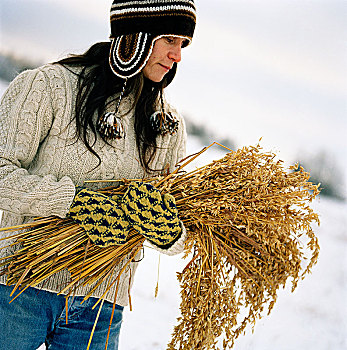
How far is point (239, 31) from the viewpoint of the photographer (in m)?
2.85

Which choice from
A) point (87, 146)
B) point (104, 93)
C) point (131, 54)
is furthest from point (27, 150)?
point (131, 54)

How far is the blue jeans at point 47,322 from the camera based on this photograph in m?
1.13

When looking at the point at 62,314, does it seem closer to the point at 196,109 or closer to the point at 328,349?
the point at 196,109

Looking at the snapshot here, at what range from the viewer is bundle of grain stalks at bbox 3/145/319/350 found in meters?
0.97

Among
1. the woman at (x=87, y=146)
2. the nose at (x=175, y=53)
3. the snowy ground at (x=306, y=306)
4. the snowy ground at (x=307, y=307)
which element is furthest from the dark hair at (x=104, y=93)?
the snowy ground at (x=307, y=307)

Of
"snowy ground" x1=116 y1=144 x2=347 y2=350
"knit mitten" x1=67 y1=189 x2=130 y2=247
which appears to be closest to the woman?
"knit mitten" x1=67 y1=189 x2=130 y2=247

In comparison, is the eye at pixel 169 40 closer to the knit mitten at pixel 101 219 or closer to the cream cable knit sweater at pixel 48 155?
the cream cable knit sweater at pixel 48 155

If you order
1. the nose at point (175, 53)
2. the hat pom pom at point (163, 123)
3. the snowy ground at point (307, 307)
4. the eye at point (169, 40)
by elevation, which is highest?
the eye at point (169, 40)

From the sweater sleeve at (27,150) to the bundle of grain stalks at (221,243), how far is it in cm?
7

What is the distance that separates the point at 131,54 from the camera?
1177 mm

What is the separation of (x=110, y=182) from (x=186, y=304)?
0.43 m

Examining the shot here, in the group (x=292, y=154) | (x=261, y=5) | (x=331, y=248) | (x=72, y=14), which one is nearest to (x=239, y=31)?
(x=261, y=5)

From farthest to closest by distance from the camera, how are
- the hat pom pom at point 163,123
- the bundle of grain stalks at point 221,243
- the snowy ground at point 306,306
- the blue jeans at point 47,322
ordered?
1. the snowy ground at point 306,306
2. the hat pom pom at point 163,123
3. the blue jeans at point 47,322
4. the bundle of grain stalks at point 221,243

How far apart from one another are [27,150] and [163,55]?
0.49 meters
